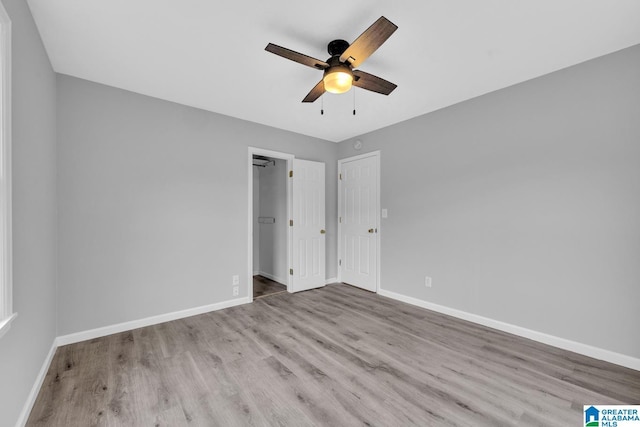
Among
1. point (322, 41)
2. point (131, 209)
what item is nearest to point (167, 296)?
point (131, 209)

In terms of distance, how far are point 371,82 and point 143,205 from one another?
2.70m

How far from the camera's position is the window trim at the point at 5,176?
1298mm

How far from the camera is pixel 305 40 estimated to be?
6.68 ft

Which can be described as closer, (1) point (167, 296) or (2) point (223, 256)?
(1) point (167, 296)

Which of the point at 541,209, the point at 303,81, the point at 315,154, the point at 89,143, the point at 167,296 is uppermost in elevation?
the point at 303,81

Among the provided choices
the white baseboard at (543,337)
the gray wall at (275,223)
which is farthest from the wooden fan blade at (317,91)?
the white baseboard at (543,337)

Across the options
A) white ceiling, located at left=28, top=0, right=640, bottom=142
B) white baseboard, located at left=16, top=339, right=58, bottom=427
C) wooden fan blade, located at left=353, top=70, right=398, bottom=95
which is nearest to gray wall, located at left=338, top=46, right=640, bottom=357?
white ceiling, located at left=28, top=0, right=640, bottom=142

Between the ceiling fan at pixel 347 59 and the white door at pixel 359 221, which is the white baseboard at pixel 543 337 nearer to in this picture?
the white door at pixel 359 221

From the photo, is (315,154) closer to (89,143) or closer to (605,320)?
(89,143)

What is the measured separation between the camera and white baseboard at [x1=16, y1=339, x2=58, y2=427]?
60.0 inches

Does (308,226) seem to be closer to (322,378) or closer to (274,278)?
(274,278)

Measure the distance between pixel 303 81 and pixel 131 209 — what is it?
2286 mm

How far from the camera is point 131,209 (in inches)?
111

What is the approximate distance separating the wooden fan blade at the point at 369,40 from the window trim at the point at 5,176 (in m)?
1.86
